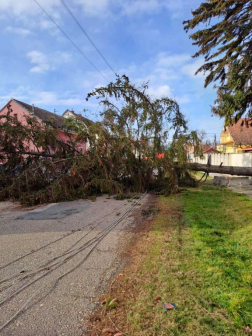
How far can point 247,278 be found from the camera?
2.17 m

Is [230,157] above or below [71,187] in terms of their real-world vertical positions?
above

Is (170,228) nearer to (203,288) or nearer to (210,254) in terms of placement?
(210,254)

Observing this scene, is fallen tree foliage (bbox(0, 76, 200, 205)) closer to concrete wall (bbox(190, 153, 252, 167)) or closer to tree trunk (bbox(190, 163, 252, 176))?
tree trunk (bbox(190, 163, 252, 176))

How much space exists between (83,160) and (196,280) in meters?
5.96

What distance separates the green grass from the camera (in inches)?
63.5

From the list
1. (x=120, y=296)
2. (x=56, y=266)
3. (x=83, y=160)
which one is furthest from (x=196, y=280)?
(x=83, y=160)

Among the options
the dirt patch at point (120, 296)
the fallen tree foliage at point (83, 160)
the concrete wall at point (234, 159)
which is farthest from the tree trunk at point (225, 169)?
the dirt patch at point (120, 296)

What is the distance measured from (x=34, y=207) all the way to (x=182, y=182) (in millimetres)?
6431

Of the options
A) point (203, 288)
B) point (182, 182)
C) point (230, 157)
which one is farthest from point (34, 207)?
point (230, 157)

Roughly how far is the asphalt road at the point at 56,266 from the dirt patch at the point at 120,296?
0.08m

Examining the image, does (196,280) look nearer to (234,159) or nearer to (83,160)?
(83,160)

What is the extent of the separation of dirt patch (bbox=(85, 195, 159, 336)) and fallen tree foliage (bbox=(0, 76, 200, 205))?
4.17 metres

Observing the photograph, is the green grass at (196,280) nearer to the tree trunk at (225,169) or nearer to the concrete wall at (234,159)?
the tree trunk at (225,169)

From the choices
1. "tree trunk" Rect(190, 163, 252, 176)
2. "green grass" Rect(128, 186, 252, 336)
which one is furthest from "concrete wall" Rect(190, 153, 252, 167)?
"green grass" Rect(128, 186, 252, 336)
